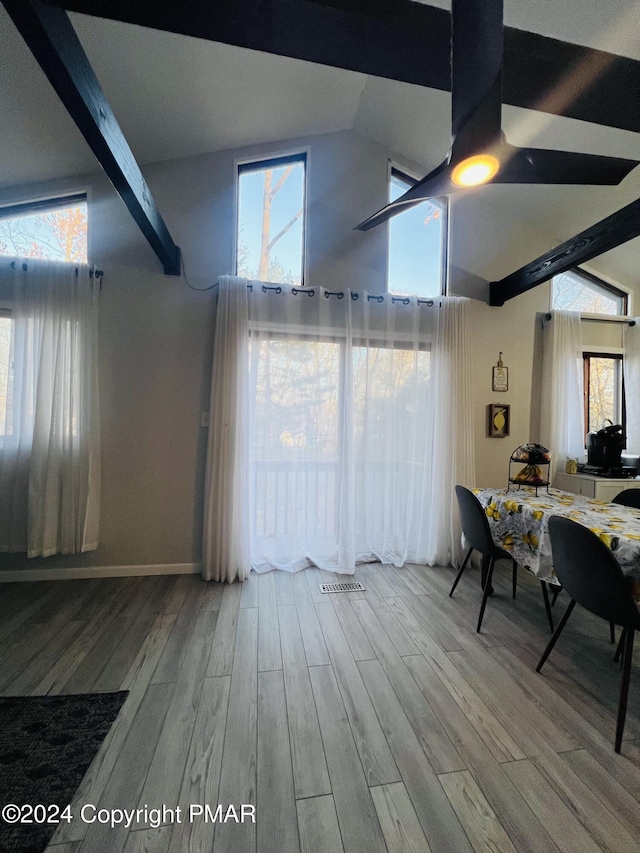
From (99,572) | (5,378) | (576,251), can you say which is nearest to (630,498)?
(576,251)

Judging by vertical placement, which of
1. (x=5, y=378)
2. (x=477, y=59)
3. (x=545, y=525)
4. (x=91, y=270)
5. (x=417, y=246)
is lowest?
(x=545, y=525)

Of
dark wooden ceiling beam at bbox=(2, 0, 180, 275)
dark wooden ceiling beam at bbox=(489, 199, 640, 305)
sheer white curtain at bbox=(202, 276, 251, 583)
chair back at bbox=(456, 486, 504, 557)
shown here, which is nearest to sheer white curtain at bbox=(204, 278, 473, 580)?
sheer white curtain at bbox=(202, 276, 251, 583)

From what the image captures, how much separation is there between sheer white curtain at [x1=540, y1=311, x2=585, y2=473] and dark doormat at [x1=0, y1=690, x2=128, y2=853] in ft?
12.7

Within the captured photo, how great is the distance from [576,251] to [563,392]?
139cm

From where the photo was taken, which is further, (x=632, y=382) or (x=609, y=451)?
(x=632, y=382)

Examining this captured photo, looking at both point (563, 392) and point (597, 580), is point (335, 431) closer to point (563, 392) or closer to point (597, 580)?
point (597, 580)

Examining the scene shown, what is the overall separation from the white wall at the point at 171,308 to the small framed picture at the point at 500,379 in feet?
4.76

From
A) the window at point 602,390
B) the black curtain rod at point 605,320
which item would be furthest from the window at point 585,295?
the window at point 602,390

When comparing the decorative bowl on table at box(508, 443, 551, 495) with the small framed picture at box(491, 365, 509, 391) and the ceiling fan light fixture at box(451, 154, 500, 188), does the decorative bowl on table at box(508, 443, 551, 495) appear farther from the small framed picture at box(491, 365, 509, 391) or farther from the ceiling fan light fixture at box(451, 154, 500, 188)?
the ceiling fan light fixture at box(451, 154, 500, 188)

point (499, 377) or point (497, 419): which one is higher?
point (499, 377)

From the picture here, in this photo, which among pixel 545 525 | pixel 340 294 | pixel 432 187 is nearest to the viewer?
pixel 432 187

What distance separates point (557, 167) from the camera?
1.42 meters

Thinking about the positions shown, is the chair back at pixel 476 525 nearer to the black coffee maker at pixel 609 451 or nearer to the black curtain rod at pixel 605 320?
the black coffee maker at pixel 609 451

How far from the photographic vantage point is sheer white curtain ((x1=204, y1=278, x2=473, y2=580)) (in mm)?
2752
